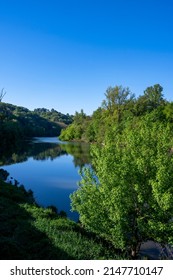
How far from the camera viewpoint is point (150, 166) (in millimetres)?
19547

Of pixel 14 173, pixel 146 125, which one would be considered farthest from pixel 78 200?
pixel 14 173

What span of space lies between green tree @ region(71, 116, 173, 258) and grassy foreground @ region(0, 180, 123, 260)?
1.50 m

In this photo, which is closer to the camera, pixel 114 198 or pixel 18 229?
pixel 114 198

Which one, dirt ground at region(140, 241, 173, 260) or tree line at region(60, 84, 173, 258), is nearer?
tree line at region(60, 84, 173, 258)

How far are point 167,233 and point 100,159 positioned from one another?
20.8ft

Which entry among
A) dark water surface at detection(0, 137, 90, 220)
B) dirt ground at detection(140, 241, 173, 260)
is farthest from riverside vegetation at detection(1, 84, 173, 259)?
dark water surface at detection(0, 137, 90, 220)

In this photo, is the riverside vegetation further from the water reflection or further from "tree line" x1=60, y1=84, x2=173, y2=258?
the water reflection

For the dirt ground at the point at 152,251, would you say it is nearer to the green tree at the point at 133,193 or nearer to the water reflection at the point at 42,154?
the green tree at the point at 133,193

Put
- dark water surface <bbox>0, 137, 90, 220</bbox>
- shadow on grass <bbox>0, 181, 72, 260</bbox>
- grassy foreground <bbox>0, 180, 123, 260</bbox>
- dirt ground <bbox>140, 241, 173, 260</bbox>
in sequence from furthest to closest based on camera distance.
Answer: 1. dark water surface <bbox>0, 137, 90, 220</bbox>
2. dirt ground <bbox>140, 241, 173, 260</bbox>
3. grassy foreground <bbox>0, 180, 123, 260</bbox>
4. shadow on grass <bbox>0, 181, 72, 260</bbox>

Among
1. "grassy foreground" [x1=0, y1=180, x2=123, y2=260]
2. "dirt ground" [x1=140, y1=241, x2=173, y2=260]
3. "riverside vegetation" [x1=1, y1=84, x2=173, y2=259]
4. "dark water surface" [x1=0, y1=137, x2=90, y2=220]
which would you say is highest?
"riverside vegetation" [x1=1, y1=84, x2=173, y2=259]

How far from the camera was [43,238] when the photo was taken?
67.1ft

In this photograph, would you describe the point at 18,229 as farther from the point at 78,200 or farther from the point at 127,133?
the point at 127,133

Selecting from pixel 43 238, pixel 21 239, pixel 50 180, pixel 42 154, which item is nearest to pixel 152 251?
pixel 43 238

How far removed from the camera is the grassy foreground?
17.8 metres
